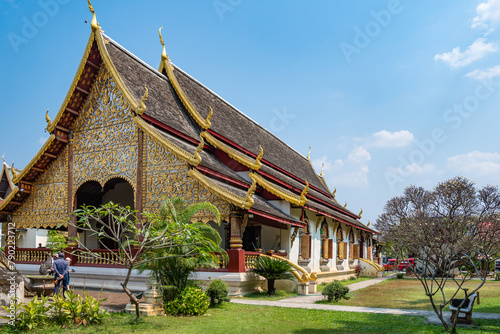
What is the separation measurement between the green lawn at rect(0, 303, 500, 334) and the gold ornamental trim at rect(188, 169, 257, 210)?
315 centimetres

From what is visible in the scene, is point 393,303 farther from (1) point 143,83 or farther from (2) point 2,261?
(1) point 143,83

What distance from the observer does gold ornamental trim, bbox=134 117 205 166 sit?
1395 cm

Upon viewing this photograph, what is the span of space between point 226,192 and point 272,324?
4859mm

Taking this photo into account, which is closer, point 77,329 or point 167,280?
point 77,329

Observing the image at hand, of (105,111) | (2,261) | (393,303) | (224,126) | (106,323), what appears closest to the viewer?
(2,261)

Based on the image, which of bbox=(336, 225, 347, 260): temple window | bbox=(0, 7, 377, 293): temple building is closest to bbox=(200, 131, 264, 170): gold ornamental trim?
bbox=(0, 7, 377, 293): temple building

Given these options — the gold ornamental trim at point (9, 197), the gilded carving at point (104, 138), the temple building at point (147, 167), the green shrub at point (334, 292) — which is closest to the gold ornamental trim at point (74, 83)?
the temple building at point (147, 167)

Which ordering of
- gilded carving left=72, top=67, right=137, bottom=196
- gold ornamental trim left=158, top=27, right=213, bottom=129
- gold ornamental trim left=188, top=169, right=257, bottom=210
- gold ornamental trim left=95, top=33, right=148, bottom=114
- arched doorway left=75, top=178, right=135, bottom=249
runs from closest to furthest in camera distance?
gold ornamental trim left=188, top=169, right=257, bottom=210, gold ornamental trim left=95, top=33, right=148, bottom=114, gilded carving left=72, top=67, right=137, bottom=196, gold ornamental trim left=158, top=27, right=213, bottom=129, arched doorway left=75, top=178, right=135, bottom=249

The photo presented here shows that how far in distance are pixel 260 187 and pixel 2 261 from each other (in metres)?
10.1

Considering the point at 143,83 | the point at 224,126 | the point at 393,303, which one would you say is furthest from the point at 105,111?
the point at 393,303

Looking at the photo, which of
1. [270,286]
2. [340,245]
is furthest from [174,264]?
[340,245]

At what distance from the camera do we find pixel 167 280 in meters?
10.6

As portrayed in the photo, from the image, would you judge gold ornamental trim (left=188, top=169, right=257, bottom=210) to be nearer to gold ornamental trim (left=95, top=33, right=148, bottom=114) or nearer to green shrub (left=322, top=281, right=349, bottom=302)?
gold ornamental trim (left=95, top=33, right=148, bottom=114)

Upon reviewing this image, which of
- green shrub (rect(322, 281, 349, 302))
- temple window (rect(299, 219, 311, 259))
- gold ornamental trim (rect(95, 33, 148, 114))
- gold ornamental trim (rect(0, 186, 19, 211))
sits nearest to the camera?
green shrub (rect(322, 281, 349, 302))
